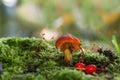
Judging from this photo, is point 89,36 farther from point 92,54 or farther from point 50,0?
point 92,54

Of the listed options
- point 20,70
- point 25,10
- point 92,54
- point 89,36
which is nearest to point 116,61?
point 92,54

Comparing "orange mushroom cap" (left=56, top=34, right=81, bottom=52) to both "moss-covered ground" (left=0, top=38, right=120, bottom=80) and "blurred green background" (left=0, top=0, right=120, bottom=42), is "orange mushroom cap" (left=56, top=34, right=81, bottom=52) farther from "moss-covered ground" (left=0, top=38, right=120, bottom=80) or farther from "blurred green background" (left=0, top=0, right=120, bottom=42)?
"blurred green background" (left=0, top=0, right=120, bottom=42)

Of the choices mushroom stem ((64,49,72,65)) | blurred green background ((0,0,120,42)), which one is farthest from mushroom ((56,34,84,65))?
blurred green background ((0,0,120,42))

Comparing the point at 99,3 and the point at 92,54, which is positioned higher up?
the point at 99,3

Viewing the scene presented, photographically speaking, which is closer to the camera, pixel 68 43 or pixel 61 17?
pixel 68 43

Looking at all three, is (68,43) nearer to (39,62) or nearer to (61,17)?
(39,62)

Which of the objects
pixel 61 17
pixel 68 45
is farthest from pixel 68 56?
pixel 61 17
